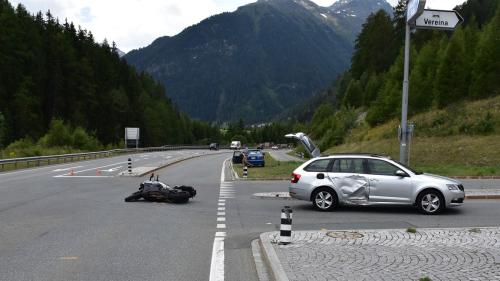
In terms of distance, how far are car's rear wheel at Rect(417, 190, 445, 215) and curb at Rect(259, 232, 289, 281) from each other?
19.0 ft

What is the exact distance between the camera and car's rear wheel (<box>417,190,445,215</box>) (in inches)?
525

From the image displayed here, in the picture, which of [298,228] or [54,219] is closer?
[298,228]

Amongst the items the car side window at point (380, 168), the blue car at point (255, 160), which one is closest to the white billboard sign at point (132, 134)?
the blue car at point (255, 160)

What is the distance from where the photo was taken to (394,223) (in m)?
11.9

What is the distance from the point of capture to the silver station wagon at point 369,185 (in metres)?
13.4

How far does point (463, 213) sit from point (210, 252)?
8095mm

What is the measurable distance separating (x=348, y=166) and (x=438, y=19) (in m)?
5.52

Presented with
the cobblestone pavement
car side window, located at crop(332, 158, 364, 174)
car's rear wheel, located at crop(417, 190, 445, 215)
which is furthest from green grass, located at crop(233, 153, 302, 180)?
the cobblestone pavement

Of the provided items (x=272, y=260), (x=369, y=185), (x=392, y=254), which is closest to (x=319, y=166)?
(x=369, y=185)

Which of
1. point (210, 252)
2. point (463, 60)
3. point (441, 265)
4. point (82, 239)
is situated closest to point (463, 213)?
point (441, 265)

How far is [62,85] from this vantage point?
86375 mm

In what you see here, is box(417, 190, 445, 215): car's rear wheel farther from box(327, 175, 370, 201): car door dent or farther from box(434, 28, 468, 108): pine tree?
box(434, 28, 468, 108): pine tree

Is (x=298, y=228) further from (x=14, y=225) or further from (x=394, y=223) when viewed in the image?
(x=14, y=225)

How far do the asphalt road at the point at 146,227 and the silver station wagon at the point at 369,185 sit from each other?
0.37m
